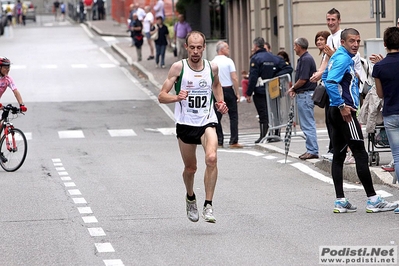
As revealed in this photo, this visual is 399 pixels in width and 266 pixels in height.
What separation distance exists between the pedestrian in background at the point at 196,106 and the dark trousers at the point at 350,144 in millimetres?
1305

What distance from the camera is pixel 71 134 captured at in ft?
79.9

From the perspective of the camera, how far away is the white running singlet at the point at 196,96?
33.2 feet

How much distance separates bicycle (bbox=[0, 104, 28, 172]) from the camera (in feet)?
53.8

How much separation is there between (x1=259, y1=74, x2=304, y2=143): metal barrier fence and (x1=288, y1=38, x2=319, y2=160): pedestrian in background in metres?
3.04

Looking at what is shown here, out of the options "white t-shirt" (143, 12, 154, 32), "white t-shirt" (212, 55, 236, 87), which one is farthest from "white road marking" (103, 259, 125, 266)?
"white t-shirt" (143, 12, 154, 32)

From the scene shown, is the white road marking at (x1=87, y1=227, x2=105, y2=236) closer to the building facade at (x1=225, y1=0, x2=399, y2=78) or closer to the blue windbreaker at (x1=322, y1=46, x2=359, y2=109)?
the blue windbreaker at (x1=322, y1=46, x2=359, y2=109)

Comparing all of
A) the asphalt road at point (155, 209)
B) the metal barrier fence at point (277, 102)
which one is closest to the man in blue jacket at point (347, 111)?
the asphalt road at point (155, 209)

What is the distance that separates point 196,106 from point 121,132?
48.1 ft

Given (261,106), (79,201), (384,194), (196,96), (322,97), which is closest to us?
(196,96)

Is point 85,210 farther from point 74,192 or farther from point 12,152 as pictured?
point 12,152

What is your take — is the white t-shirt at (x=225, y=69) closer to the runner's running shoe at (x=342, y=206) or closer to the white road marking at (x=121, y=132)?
the white road marking at (x=121, y=132)

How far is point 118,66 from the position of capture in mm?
44156

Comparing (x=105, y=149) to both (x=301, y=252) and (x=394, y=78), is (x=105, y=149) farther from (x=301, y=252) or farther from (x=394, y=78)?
(x=301, y=252)

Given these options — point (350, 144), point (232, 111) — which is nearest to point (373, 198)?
point (350, 144)
